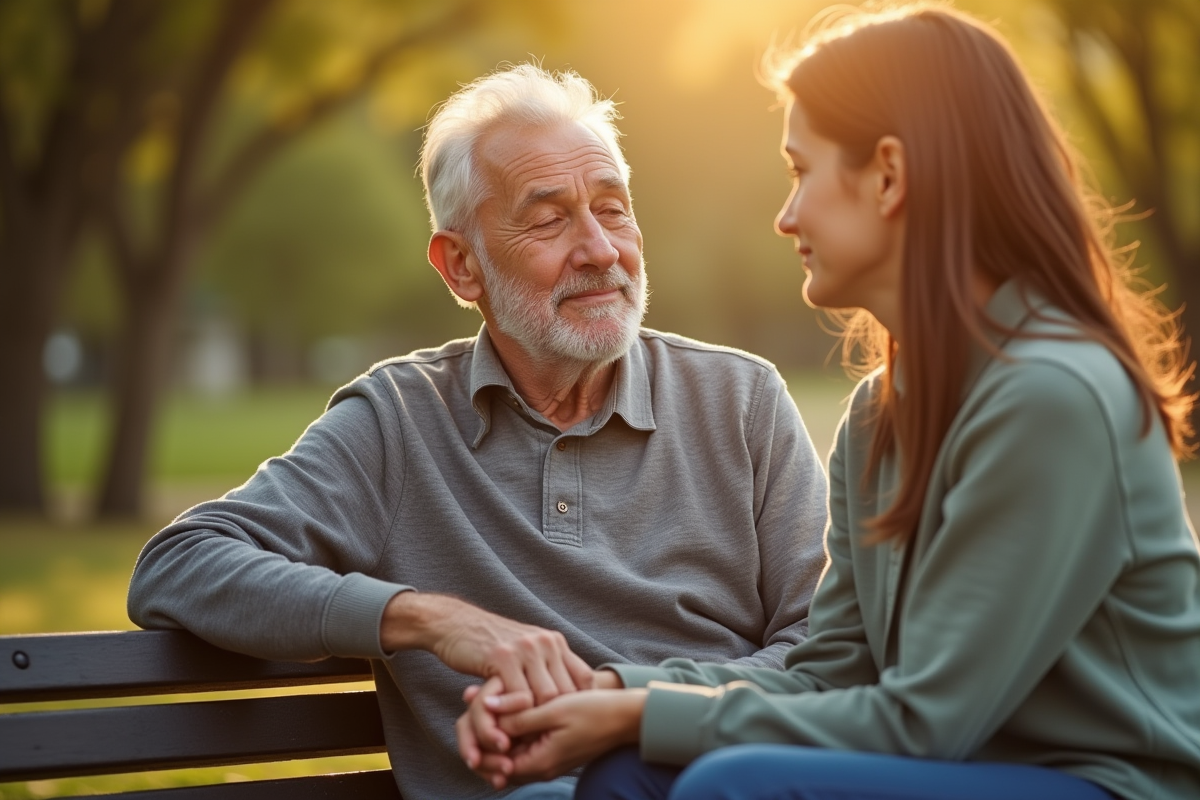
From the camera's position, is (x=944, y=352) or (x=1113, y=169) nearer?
(x=944, y=352)

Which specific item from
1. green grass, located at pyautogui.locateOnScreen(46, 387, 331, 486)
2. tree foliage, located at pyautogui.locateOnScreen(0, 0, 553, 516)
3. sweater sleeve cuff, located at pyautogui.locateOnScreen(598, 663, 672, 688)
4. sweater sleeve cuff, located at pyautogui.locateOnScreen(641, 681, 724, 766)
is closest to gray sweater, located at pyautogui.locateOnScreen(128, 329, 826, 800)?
sweater sleeve cuff, located at pyautogui.locateOnScreen(598, 663, 672, 688)

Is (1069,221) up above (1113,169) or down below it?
above

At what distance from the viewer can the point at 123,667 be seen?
9.66 feet

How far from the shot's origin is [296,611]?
9.43 ft

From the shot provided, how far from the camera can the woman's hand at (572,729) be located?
246 cm

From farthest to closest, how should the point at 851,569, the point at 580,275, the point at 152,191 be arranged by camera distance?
the point at 152,191, the point at 580,275, the point at 851,569

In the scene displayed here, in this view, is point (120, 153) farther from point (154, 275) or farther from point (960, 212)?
point (960, 212)

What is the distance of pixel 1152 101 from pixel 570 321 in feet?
47.8

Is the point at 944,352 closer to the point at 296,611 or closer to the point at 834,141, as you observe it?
the point at 834,141

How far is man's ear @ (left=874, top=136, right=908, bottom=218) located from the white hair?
134 centimetres

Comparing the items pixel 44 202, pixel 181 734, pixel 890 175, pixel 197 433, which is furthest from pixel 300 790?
pixel 197 433

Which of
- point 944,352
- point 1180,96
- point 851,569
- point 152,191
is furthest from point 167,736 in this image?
point 152,191

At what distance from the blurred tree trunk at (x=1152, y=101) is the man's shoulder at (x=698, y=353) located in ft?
41.1

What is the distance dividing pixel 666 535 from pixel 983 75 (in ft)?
4.52
